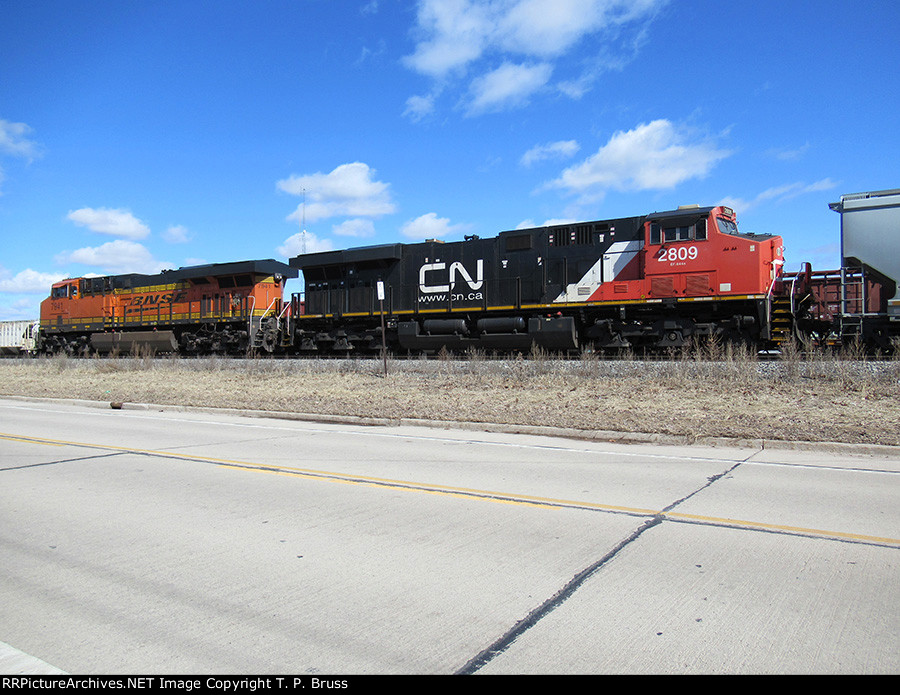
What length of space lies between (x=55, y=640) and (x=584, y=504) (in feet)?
13.8

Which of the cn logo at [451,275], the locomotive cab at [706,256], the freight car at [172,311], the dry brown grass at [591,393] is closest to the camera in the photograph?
the dry brown grass at [591,393]

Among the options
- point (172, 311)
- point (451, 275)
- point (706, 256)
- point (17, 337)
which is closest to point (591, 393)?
point (706, 256)

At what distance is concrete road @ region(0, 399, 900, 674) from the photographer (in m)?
3.12

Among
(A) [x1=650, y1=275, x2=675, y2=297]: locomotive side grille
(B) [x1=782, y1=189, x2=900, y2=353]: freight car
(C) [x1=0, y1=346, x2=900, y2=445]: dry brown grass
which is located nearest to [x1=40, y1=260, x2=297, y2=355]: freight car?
(C) [x1=0, y1=346, x2=900, y2=445]: dry brown grass

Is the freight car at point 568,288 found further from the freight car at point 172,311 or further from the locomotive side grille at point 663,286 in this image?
the freight car at point 172,311

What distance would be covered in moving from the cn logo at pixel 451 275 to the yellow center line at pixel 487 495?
44.2ft

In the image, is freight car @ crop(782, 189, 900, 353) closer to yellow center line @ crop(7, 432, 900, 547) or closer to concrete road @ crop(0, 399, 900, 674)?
concrete road @ crop(0, 399, 900, 674)

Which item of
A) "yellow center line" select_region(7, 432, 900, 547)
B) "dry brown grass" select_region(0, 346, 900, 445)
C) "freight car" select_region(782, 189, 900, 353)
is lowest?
"yellow center line" select_region(7, 432, 900, 547)

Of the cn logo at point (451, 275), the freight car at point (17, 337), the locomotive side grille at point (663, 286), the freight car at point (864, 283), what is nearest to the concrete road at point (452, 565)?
the freight car at point (864, 283)

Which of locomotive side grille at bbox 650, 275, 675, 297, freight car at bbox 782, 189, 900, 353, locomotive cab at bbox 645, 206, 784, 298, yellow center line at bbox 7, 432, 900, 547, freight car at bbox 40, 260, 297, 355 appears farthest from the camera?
freight car at bbox 40, 260, 297, 355

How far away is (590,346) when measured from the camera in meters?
18.9

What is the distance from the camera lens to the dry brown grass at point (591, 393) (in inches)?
398

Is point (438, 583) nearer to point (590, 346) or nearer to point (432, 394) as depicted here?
point (432, 394)

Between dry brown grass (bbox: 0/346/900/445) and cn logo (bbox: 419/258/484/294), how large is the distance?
3694mm
